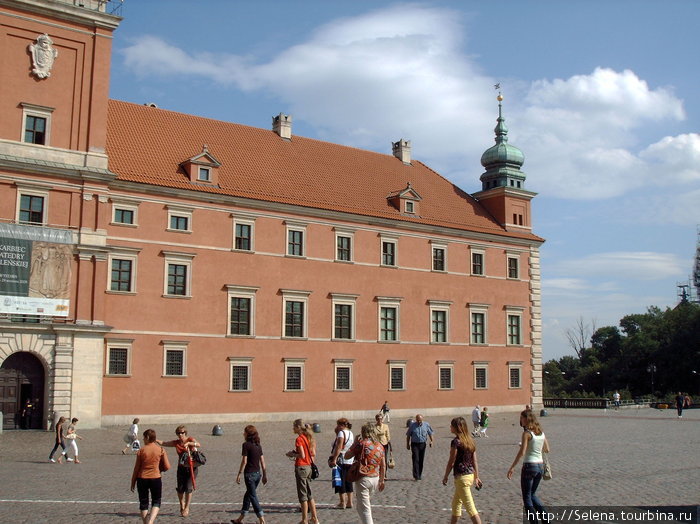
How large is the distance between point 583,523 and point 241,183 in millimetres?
29145

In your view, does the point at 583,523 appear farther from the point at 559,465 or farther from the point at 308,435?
the point at 559,465

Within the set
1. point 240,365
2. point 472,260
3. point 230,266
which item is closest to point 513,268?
point 472,260

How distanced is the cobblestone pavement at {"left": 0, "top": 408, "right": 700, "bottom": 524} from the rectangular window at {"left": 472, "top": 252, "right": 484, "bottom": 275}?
16.3m

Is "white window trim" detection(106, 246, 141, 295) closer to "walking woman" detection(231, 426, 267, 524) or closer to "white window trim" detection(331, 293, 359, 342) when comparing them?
"white window trim" detection(331, 293, 359, 342)

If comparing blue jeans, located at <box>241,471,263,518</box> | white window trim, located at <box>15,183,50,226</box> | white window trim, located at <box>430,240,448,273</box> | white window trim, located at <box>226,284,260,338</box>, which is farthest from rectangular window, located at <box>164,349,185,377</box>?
blue jeans, located at <box>241,471,263,518</box>

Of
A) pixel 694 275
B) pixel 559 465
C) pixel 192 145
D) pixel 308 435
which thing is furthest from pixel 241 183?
pixel 694 275

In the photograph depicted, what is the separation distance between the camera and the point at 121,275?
33.6m

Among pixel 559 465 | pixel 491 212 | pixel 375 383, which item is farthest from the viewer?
pixel 491 212

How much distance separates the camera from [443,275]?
44.0 meters

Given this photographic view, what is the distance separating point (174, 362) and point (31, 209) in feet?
28.7

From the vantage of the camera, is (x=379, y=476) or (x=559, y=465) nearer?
(x=379, y=476)

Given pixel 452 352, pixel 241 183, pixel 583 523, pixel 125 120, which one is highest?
pixel 125 120

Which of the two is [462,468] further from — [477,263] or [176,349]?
[477,263]

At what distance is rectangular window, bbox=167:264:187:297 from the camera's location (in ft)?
115
